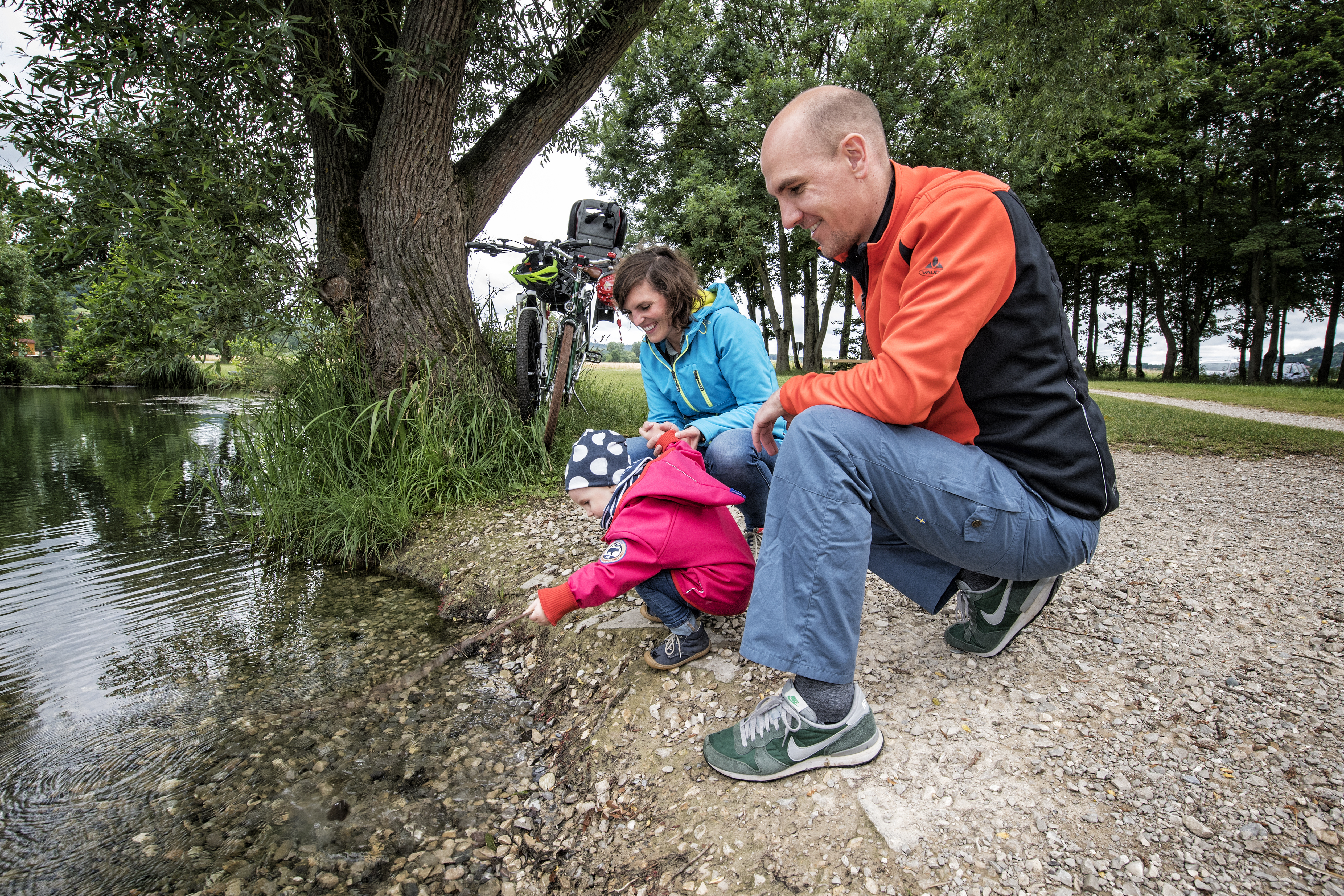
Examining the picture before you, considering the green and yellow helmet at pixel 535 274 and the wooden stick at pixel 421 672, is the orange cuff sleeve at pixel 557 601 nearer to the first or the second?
the wooden stick at pixel 421 672

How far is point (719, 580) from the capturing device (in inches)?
79.7

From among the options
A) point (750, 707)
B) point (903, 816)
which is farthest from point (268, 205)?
point (903, 816)

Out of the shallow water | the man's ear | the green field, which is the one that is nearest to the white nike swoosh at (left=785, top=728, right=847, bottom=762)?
the shallow water

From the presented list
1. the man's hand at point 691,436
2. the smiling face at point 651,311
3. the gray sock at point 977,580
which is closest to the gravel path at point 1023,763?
the gray sock at point 977,580

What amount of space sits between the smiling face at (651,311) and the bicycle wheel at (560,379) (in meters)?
1.65

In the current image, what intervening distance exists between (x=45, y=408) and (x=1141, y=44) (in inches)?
794

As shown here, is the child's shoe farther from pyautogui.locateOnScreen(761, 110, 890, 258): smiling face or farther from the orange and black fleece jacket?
pyautogui.locateOnScreen(761, 110, 890, 258): smiling face

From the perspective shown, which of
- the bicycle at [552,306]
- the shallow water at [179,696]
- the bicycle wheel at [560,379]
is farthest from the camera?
the bicycle at [552,306]

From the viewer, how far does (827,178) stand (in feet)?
5.37

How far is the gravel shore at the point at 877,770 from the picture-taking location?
1333mm

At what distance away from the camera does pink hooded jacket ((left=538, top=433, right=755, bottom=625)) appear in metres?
1.87

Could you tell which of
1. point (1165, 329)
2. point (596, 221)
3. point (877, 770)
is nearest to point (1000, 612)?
point (877, 770)

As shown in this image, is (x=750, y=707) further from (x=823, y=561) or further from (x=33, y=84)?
(x=33, y=84)

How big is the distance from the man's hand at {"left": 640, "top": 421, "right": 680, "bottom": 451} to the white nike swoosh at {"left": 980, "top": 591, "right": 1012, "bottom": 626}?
45.3 inches
